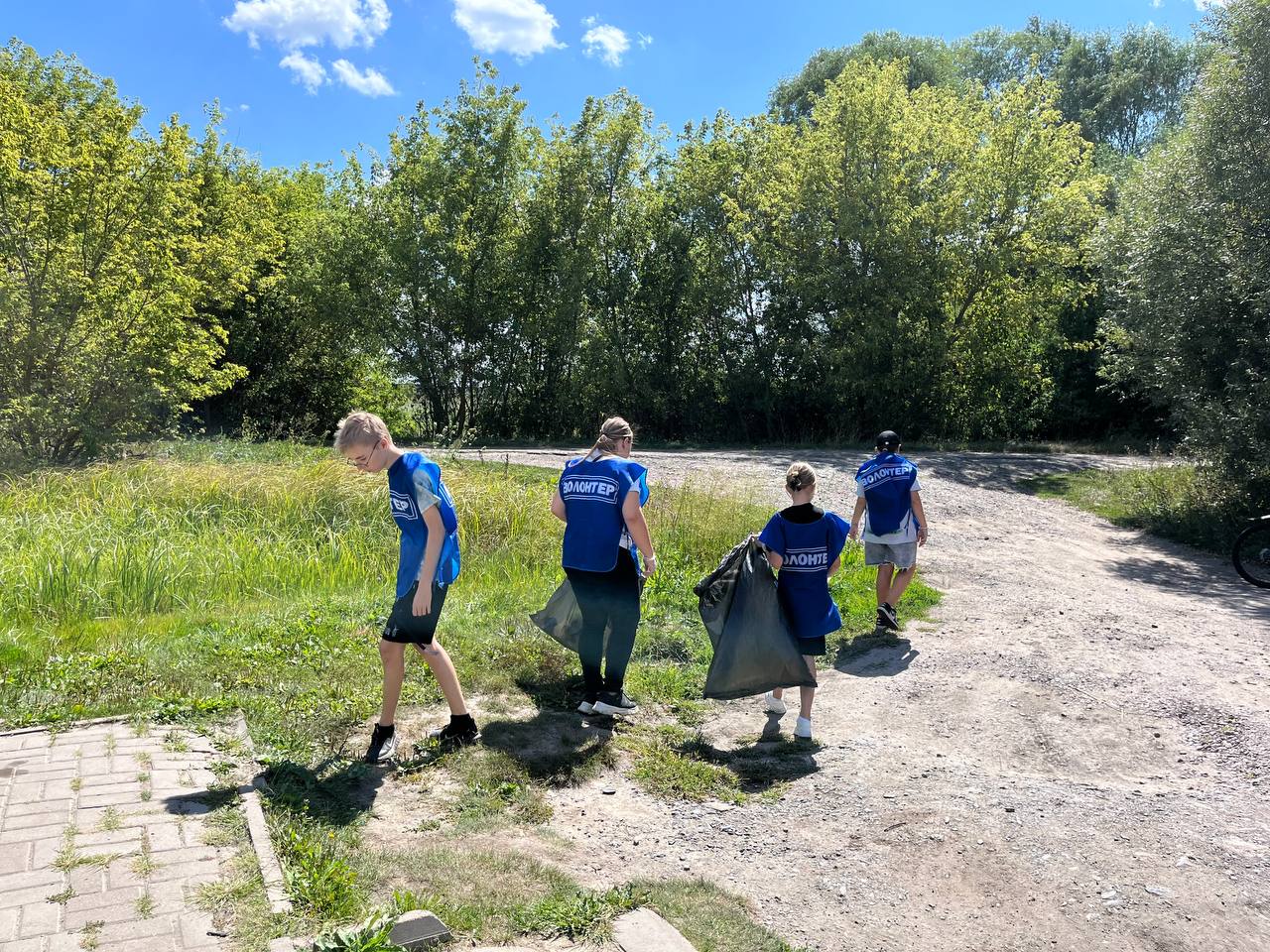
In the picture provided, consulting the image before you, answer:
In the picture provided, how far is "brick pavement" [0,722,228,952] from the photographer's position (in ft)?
10.4

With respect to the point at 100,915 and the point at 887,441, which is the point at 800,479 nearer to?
the point at 887,441

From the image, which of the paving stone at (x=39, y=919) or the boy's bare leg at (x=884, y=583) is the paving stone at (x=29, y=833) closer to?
the paving stone at (x=39, y=919)

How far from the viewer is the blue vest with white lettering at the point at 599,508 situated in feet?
18.9

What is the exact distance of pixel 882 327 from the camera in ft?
73.7

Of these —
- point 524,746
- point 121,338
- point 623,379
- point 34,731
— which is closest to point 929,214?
point 623,379

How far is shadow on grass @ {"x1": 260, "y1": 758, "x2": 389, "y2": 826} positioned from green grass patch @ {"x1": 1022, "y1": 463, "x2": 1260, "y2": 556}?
1198 centimetres

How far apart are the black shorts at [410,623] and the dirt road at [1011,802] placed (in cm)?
109

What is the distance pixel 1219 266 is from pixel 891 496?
7869mm

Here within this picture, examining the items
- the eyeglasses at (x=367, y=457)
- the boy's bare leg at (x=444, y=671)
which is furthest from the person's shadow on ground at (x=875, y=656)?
the eyeglasses at (x=367, y=457)

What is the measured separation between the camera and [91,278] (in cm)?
1464

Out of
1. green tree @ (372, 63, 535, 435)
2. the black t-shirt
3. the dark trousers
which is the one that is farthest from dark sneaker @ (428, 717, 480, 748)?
green tree @ (372, 63, 535, 435)

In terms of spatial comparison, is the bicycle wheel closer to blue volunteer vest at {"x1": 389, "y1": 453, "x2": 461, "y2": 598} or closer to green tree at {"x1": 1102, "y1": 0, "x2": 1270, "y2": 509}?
green tree at {"x1": 1102, "y1": 0, "x2": 1270, "y2": 509}

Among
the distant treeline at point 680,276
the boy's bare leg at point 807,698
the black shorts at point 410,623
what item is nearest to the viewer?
the black shorts at point 410,623

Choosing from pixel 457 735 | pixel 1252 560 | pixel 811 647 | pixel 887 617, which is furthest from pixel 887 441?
pixel 1252 560
